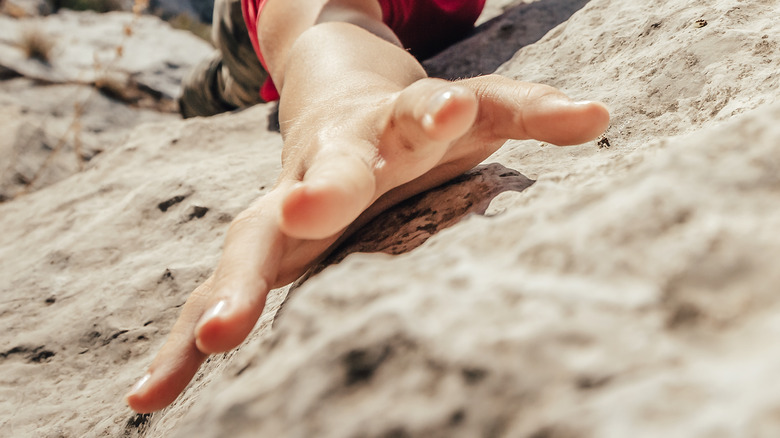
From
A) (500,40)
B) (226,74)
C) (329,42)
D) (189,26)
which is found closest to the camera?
(329,42)

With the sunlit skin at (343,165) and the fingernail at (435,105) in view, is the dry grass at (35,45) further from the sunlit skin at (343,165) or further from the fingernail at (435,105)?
the fingernail at (435,105)

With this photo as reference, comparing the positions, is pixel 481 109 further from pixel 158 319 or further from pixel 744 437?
pixel 158 319

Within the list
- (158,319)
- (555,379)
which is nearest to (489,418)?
(555,379)

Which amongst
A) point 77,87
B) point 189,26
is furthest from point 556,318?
point 189,26

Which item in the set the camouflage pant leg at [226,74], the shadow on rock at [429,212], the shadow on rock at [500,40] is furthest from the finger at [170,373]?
the camouflage pant leg at [226,74]

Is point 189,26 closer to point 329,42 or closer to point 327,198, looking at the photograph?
point 329,42

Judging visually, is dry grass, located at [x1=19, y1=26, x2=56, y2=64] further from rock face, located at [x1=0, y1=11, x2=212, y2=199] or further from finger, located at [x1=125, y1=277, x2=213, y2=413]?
finger, located at [x1=125, y1=277, x2=213, y2=413]

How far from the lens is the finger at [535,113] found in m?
0.62

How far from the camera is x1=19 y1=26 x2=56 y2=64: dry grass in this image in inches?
133

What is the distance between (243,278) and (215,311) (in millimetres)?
56

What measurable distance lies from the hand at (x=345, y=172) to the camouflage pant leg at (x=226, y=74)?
3.91 ft

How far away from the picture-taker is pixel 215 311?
1.68ft

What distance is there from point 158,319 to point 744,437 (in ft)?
3.22

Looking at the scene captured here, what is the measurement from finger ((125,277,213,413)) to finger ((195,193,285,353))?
0.08 meters
